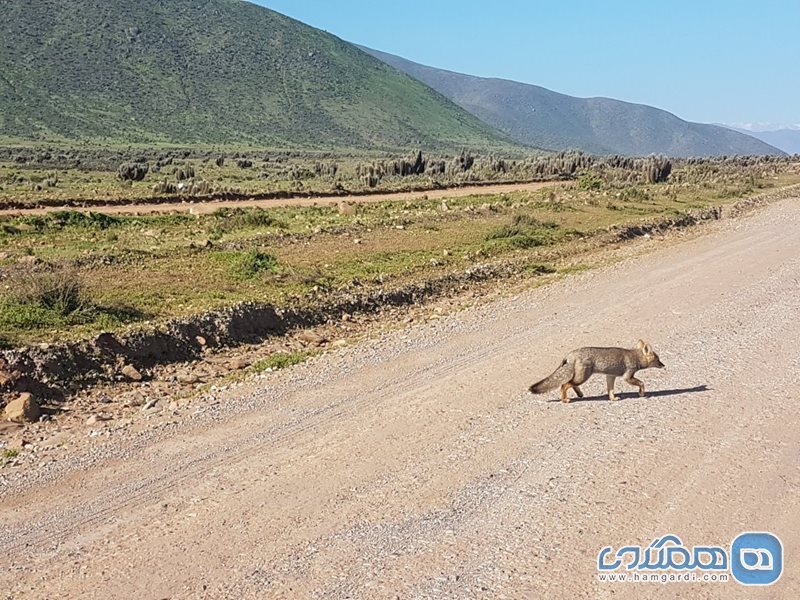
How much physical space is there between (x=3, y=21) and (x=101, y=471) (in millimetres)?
101422

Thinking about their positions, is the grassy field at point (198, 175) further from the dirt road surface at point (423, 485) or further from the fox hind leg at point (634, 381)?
the fox hind leg at point (634, 381)

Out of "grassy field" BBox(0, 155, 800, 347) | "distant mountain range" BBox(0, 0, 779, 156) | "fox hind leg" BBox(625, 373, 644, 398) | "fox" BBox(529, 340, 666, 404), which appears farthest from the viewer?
"distant mountain range" BBox(0, 0, 779, 156)

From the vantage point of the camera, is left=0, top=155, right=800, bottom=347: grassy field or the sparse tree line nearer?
left=0, top=155, right=800, bottom=347: grassy field

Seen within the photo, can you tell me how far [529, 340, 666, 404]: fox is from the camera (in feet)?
30.7

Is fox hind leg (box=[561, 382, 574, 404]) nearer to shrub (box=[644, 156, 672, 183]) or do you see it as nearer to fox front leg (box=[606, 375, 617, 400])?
fox front leg (box=[606, 375, 617, 400])

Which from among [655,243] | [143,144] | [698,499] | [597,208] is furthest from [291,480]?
[143,144]

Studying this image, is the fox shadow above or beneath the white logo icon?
beneath

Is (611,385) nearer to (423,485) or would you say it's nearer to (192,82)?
(423,485)

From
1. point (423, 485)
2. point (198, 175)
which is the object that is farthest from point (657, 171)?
point (423, 485)

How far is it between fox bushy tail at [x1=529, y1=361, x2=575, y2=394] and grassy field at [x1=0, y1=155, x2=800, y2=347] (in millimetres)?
6082

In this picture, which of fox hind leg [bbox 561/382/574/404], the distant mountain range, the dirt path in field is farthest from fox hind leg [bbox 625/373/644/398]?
the distant mountain range

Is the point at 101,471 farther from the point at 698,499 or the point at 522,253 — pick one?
the point at 522,253

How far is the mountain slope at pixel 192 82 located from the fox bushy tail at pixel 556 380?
7559 cm

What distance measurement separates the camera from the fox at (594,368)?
9344 millimetres
